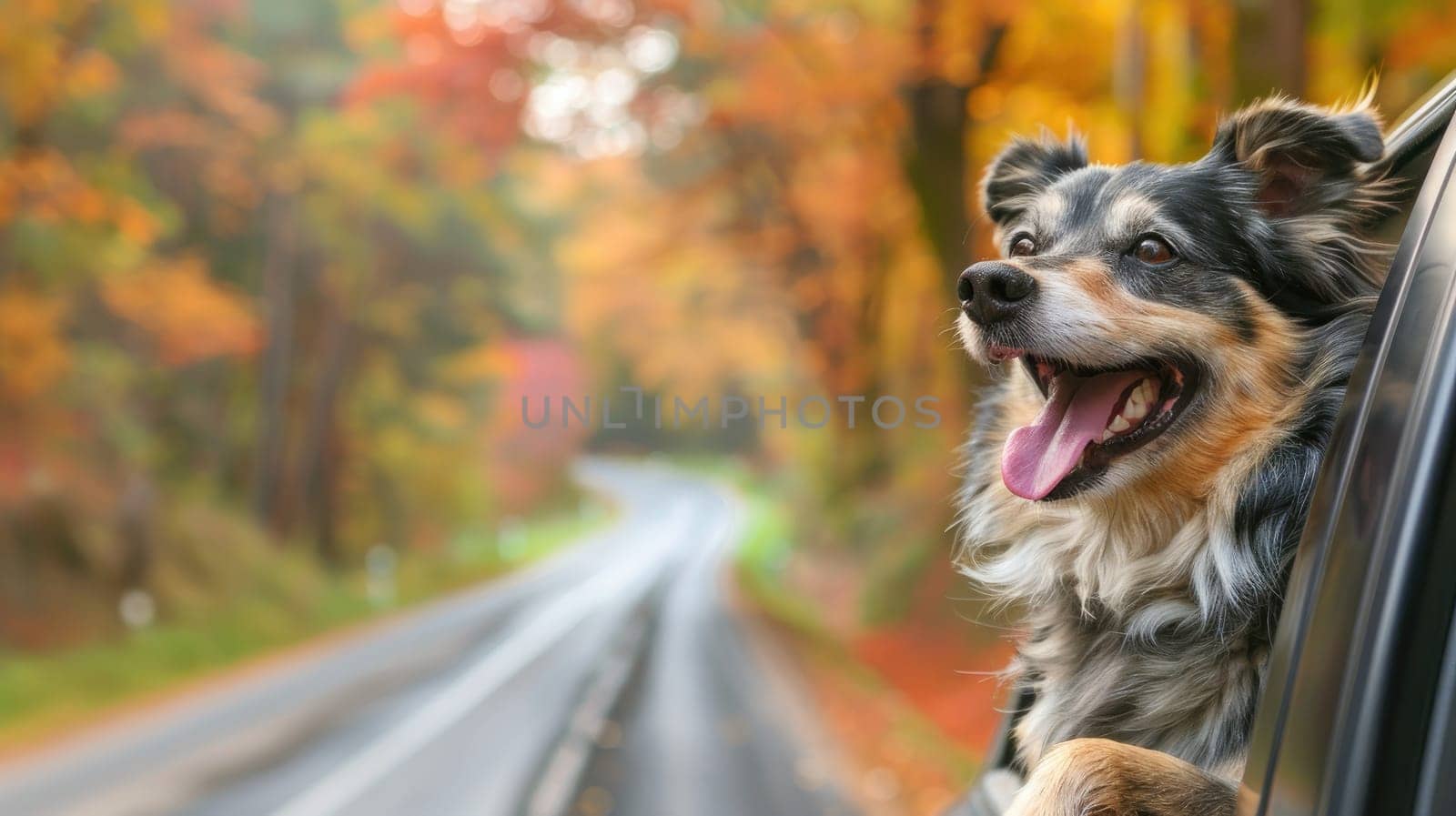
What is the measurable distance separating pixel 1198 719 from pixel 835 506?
23585 mm

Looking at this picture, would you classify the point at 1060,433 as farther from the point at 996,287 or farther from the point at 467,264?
the point at 467,264

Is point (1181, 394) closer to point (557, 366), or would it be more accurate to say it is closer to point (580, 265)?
point (580, 265)

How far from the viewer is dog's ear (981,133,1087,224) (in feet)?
8.83

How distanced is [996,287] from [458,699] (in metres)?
11.4

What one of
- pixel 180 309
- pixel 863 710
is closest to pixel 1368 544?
pixel 863 710

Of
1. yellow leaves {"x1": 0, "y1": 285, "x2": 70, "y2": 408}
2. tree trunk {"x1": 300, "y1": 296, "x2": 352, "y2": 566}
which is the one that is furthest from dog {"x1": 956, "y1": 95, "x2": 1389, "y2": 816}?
tree trunk {"x1": 300, "y1": 296, "x2": 352, "y2": 566}

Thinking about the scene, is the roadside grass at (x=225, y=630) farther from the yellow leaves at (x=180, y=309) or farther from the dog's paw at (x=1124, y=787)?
the dog's paw at (x=1124, y=787)

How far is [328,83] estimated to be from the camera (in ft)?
62.4

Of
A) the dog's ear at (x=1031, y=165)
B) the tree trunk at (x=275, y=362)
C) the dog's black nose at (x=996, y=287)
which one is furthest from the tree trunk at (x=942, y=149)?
the tree trunk at (x=275, y=362)

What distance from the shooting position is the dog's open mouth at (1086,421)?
7.17 feet

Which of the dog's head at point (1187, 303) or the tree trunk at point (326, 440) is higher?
the dog's head at point (1187, 303)

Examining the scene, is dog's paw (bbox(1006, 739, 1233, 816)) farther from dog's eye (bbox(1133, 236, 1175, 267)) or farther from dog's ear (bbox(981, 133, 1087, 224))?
dog's ear (bbox(981, 133, 1087, 224))

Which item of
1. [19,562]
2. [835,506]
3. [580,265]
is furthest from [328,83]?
[835,506]

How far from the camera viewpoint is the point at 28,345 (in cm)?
1598
